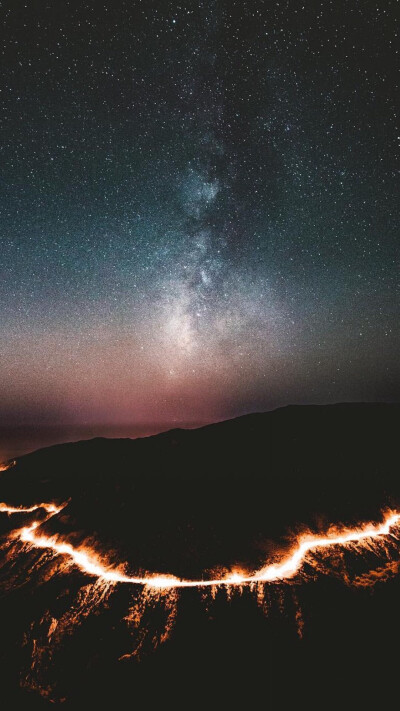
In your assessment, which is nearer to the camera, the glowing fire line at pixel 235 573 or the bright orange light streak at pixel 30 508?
the glowing fire line at pixel 235 573

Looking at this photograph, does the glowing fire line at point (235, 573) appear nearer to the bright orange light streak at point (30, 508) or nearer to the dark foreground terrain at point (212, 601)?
the dark foreground terrain at point (212, 601)

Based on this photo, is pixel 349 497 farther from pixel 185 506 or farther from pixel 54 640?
pixel 54 640

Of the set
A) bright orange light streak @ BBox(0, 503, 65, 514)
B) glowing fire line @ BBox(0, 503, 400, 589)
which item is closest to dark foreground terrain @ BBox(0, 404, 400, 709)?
glowing fire line @ BBox(0, 503, 400, 589)

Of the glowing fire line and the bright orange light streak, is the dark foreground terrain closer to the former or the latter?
the glowing fire line

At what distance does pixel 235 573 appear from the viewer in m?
33.3

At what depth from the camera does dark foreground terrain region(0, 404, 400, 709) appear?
954 inches

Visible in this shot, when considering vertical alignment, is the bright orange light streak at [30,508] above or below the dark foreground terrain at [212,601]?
above

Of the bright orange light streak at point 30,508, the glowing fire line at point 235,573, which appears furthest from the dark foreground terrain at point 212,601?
the bright orange light streak at point 30,508

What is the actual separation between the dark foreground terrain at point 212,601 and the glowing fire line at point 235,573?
118 cm

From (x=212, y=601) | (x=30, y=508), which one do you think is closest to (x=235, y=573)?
(x=212, y=601)

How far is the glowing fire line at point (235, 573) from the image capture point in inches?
1272

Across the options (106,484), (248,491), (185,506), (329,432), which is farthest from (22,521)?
(329,432)

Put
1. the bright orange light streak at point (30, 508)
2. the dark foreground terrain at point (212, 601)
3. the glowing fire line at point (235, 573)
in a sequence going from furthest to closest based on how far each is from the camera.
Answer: the bright orange light streak at point (30, 508) < the glowing fire line at point (235, 573) < the dark foreground terrain at point (212, 601)

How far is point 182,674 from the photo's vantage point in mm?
24828
